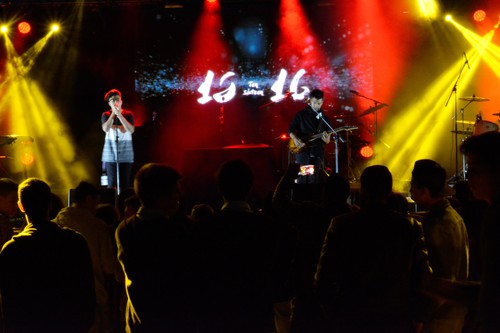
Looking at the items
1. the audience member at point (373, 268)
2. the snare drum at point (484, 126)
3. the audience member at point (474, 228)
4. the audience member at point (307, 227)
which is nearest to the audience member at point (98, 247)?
the audience member at point (307, 227)

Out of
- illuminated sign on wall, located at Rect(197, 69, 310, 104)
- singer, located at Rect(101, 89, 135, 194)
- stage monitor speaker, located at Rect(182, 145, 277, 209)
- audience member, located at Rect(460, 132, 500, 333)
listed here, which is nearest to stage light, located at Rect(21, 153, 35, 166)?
singer, located at Rect(101, 89, 135, 194)

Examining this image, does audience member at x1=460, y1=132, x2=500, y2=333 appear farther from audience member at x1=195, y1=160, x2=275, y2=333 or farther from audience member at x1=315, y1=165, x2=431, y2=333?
audience member at x1=195, y1=160, x2=275, y2=333

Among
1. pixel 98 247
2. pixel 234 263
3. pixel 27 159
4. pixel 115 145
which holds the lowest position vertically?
pixel 98 247

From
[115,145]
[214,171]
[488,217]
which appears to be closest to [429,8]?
[214,171]

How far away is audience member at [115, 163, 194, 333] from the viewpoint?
10.2ft

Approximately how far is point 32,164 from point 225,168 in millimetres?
10904

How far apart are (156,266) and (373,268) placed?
1.17 metres

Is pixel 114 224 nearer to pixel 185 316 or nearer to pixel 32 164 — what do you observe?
pixel 185 316

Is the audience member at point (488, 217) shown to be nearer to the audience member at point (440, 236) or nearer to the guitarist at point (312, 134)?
the audience member at point (440, 236)

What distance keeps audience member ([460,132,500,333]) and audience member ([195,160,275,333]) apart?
1.17 m

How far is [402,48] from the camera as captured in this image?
1412 cm

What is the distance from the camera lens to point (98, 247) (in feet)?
14.8

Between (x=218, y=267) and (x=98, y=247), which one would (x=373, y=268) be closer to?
(x=218, y=267)

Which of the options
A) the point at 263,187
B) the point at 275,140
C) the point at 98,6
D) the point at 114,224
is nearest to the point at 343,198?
the point at 114,224
